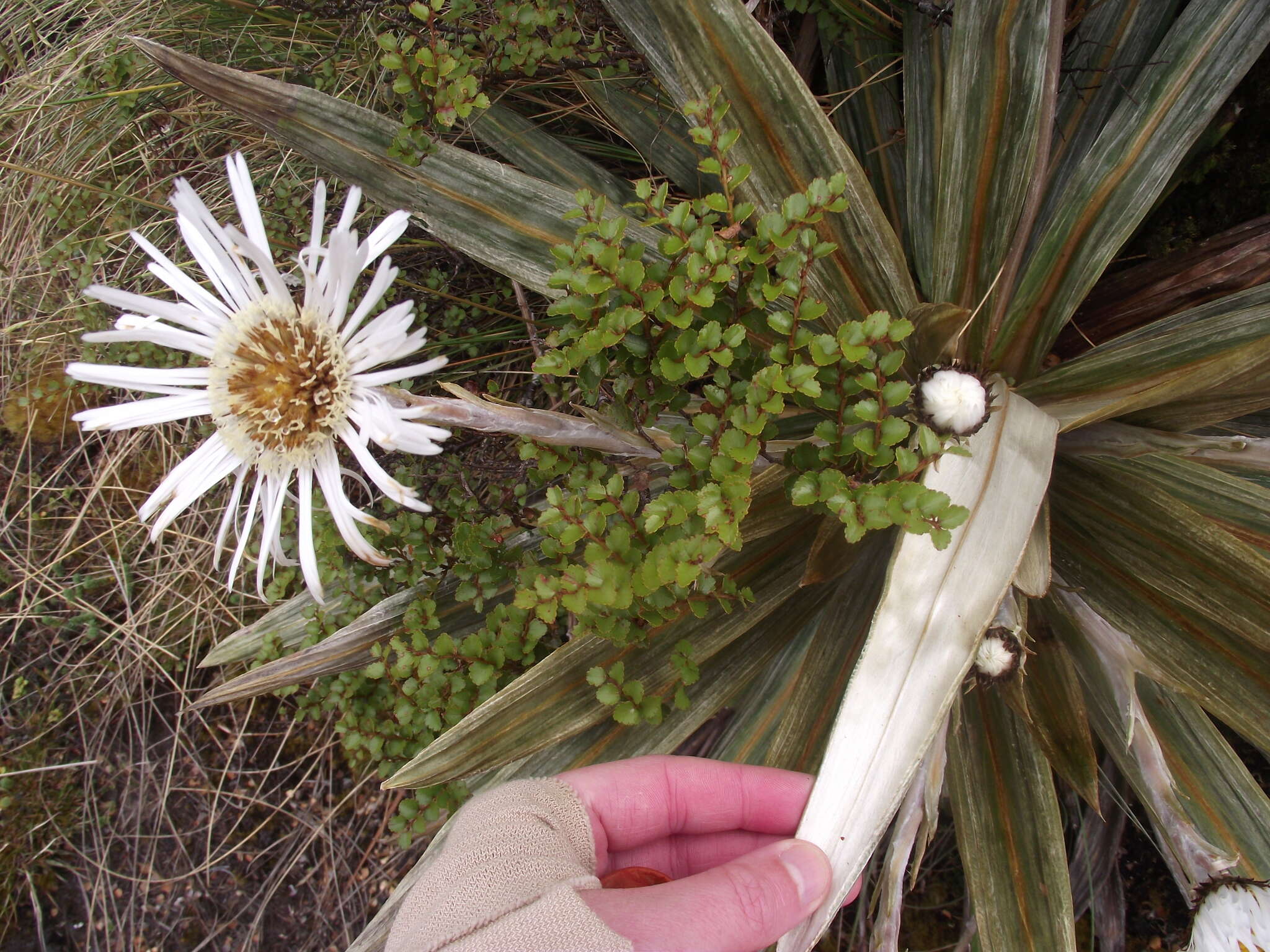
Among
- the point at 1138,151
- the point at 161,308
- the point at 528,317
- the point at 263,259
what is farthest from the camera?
the point at 528,317

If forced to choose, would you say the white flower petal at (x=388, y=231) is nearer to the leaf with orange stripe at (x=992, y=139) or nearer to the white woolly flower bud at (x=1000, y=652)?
the leaf with orange stripe at (x=992, y=139)

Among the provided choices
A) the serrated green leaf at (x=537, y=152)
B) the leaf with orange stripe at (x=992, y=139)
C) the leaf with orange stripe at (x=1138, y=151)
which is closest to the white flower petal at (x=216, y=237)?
the serrated green leaf at (x=537, y=152)

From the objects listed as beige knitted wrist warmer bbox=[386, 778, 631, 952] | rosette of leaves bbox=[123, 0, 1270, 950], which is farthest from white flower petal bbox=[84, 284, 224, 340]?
beige knitted wrist warmer bbox=[386, 778, 631, 952]

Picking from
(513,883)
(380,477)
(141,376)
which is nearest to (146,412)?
(141,376)

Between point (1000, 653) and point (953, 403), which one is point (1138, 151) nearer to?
point (953, 403)

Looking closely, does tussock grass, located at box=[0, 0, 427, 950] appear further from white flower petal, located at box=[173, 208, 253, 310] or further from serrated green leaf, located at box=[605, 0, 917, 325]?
serrated green leaf, located at box=[605, 0, 917, 325]

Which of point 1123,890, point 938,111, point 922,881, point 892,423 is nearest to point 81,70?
point 938,111

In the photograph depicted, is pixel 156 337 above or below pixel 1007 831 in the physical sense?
above
